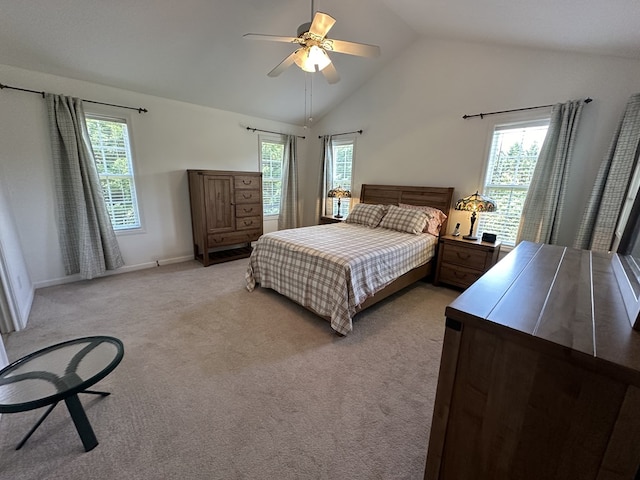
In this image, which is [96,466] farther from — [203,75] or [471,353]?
[203,75]

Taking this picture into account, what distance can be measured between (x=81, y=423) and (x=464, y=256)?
11.9 ft

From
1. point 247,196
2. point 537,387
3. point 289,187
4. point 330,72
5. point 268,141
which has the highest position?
point 330,72

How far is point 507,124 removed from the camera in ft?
10.2

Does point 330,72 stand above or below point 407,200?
above

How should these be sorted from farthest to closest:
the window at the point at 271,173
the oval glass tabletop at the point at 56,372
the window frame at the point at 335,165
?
the window at the point at 271,173
the window frame at the point at 335,165
the oval glass tabletop at the point at 56,372

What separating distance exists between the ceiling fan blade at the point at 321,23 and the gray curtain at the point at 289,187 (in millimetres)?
3156

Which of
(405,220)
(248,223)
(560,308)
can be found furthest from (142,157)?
A: (560,308)

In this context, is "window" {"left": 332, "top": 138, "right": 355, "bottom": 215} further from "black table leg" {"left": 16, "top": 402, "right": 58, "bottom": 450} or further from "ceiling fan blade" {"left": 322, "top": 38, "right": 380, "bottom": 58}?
"black table leg" {"left": 16, "top": 402, "right": 58, "bottom": 450}

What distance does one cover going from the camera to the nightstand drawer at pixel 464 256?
121 inches

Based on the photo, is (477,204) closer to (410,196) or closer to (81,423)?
(410,196)

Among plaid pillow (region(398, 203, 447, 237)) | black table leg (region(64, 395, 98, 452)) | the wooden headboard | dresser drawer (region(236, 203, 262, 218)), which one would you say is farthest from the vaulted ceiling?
black table leg (region(64, 395, 98, 452))

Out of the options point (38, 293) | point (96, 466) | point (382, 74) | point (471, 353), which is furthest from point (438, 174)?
point (38, 293)

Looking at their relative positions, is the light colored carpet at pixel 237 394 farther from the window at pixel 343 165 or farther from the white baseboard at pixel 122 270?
the window at pixel 343 165

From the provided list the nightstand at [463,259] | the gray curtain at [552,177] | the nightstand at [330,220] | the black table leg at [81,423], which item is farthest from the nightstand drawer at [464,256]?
the black table leg at [81,423]
